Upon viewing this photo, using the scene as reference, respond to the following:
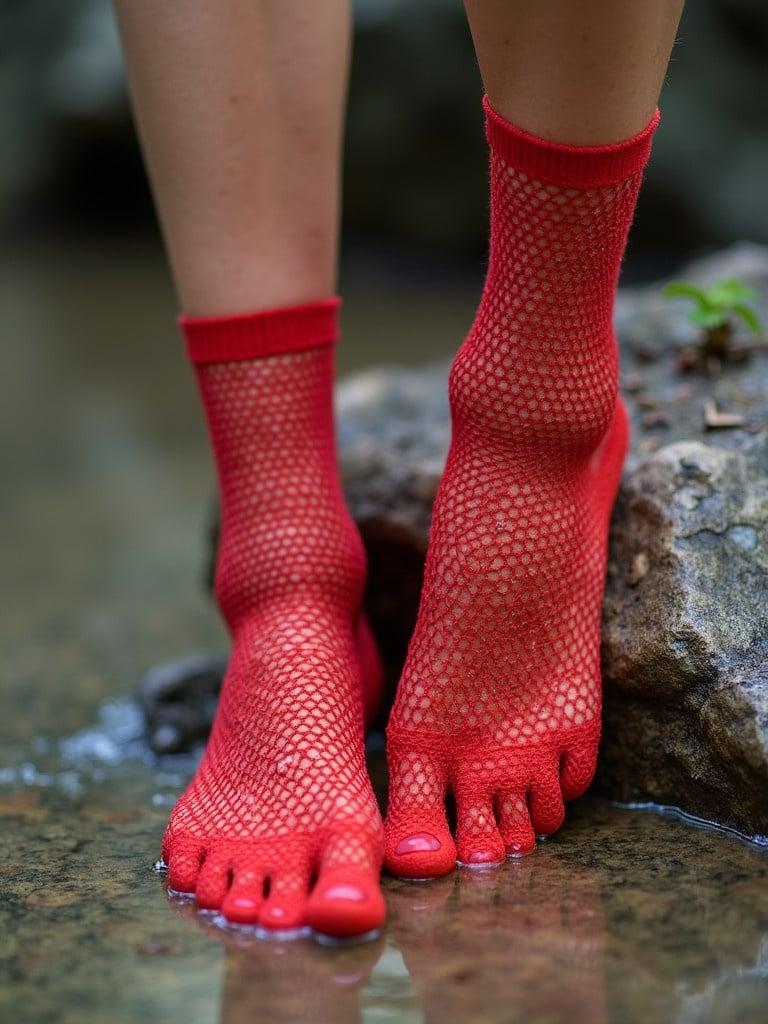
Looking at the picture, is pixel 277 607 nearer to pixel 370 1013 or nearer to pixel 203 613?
pixel 370 1013

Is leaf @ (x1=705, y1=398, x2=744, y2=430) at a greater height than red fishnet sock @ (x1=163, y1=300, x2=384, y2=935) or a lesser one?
greater

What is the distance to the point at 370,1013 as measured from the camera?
0.74 meters

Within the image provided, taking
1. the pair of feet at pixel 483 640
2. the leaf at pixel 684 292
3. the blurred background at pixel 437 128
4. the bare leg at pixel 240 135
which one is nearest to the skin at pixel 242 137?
the bare leg at pixel 240 135

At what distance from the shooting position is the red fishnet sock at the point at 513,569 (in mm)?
972

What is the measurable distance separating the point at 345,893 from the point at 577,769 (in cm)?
28

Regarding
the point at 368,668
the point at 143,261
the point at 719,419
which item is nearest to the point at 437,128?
the point at 143,261

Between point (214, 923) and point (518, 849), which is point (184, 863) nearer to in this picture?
point (214, 923)

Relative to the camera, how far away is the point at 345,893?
32.6 inches

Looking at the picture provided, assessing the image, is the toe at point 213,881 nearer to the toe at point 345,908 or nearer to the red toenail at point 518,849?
the toe at point 345,908

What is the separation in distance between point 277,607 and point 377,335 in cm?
254

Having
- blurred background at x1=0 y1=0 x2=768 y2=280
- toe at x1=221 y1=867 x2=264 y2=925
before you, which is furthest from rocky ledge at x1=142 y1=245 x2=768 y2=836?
blurred background at x1=0 y1=0 x2=768 y2=280

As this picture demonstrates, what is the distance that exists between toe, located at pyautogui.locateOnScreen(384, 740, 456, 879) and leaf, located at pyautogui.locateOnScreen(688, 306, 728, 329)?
0.67 metres

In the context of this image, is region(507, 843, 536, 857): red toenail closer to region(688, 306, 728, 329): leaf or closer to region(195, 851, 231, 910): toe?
region(195, 851, 231, 910): toe

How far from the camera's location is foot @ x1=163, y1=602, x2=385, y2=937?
86 cm
